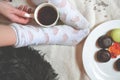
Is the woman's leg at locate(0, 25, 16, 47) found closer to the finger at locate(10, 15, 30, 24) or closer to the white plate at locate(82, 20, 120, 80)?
the finger at locate(10, 15, 30, 24)

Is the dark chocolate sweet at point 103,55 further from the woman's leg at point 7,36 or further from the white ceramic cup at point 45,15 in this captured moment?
the woman's leg at point 7,36

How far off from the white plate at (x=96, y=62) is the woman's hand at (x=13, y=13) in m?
0.24

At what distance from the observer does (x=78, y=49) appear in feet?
3.53

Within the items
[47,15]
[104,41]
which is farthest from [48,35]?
[104,41]

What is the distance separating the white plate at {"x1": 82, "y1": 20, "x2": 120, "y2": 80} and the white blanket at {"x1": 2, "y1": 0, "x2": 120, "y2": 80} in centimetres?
3

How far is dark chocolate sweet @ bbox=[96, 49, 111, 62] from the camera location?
101cm

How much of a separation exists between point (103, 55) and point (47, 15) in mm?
236

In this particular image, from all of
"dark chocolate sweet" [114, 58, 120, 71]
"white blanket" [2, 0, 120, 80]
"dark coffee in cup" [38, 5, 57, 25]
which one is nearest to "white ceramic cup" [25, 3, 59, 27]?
"dark coffee in cup" [38, 5, 57, 25]

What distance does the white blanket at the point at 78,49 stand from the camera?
107 centimetres

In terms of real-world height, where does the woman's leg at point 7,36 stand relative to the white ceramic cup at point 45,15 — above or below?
below

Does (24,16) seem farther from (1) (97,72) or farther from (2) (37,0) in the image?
(1) (97,72)

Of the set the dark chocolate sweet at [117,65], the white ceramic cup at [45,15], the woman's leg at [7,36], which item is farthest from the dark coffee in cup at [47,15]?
the dark chocolate sweet at [117,65]

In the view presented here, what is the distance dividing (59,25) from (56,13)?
6 centimetres

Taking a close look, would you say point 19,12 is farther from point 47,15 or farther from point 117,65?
point 117,65
